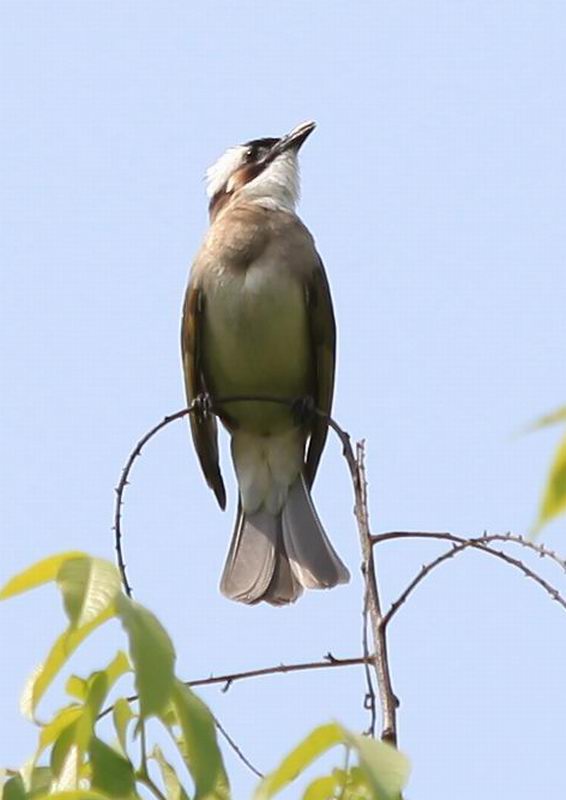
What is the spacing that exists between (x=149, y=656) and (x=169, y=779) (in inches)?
15.2

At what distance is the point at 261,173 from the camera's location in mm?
7984

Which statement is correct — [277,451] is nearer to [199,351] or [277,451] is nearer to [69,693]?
[199,351]

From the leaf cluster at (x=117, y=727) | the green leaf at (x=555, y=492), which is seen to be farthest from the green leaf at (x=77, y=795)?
the green leaf at (x=555, y=492)

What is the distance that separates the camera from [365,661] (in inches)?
113

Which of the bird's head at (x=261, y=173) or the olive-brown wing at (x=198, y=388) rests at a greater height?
the bird's head at (x=261, y=173)

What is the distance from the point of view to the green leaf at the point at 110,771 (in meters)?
2.26

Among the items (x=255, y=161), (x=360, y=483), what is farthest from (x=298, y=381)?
(x=360, y=483)

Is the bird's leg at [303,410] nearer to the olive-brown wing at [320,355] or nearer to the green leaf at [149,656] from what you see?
the olive-brown wing at [320,355]

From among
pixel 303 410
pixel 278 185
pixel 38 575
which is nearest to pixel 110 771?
pixel 38 575

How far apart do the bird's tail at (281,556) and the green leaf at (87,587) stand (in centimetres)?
389

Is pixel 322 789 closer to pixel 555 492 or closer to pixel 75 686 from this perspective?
pixel 75 686

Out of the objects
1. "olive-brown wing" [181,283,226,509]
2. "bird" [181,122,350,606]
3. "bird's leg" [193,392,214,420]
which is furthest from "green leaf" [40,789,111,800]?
"olive-brown wing" [181,283,226,509]

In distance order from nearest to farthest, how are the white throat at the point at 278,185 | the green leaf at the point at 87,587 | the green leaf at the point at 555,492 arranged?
the green leaf at the point at 555,492
the green leaf at the point at 87,587
the white throat at the point at 278,185

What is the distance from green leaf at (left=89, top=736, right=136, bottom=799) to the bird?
4.32 metres
